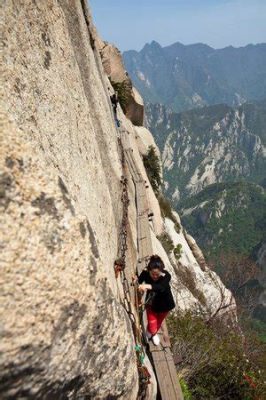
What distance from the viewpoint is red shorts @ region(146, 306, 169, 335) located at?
9.01 meters

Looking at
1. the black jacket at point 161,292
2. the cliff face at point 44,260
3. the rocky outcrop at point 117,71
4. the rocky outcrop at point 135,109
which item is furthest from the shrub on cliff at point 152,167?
the cliff face at point 44,260

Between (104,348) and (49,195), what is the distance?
1.80m

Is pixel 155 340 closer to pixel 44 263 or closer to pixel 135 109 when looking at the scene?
pixel 44 263

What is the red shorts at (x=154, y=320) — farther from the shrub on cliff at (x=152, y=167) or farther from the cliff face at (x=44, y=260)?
the shrub on cliff at (x=152, y=167)

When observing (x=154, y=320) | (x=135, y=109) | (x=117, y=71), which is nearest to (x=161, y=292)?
(x=154, y=320)

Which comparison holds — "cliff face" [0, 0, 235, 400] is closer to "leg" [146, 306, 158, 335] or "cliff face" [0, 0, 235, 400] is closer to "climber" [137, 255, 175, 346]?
"climber" [137, 255, 175, 346]

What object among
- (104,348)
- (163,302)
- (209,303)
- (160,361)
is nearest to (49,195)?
(104,348)

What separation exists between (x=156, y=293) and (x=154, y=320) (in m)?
0.75

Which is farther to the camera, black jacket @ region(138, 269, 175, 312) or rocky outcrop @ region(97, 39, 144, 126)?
rocky outcrop @ region(97, 39, 144, 126)

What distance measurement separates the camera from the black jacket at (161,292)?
27.9 feet

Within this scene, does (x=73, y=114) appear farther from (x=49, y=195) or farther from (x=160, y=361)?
(x=160, y=361)

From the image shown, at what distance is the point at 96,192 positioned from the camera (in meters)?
7.84

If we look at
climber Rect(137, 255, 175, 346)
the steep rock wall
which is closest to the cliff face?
the steep rock wall

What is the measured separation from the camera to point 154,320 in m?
9.01
